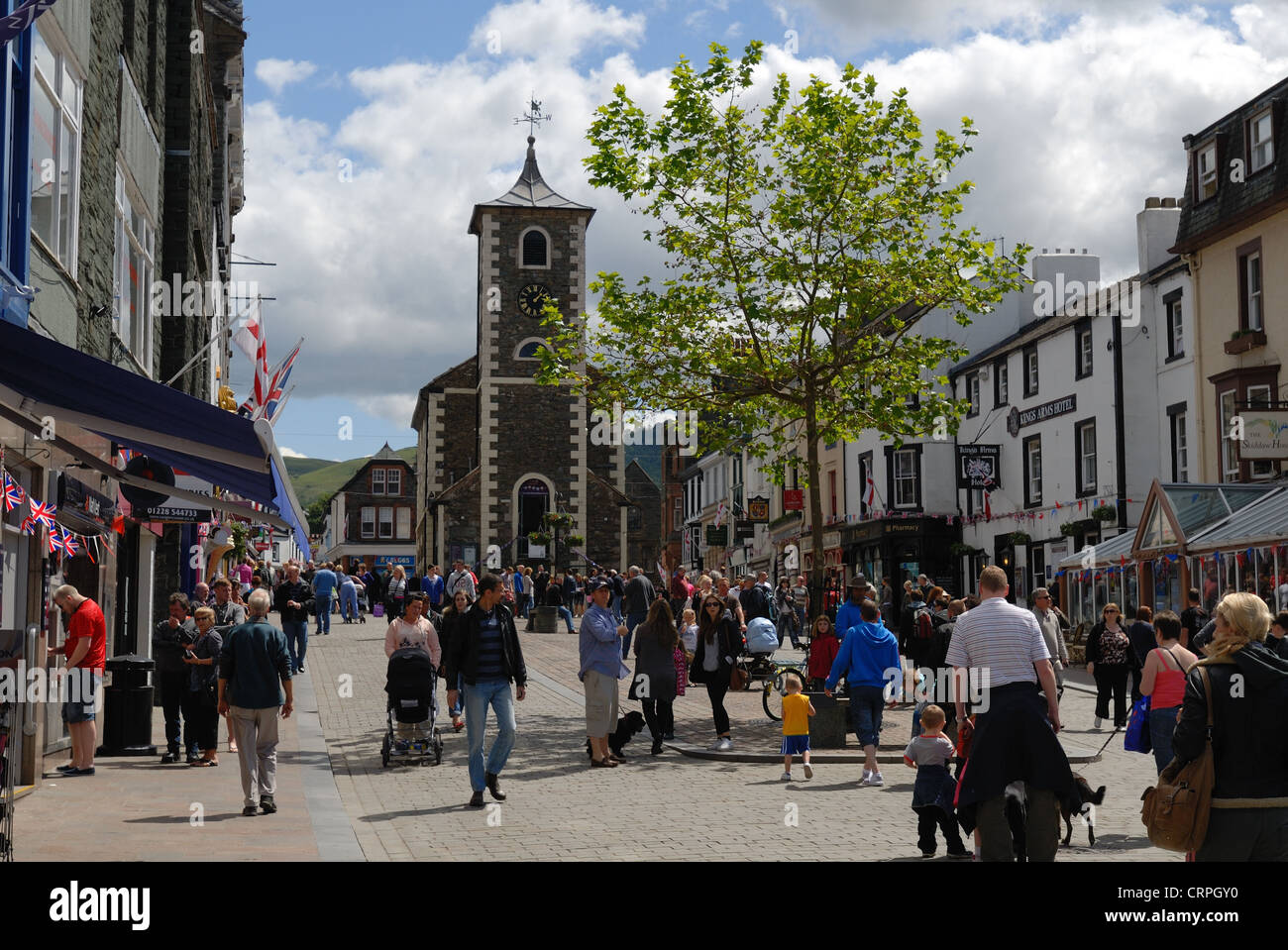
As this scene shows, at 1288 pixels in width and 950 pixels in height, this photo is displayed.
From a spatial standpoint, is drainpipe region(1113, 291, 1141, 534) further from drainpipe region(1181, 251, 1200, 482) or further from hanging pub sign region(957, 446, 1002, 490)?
hanging pub sign region(957, 446, 1002, 490)

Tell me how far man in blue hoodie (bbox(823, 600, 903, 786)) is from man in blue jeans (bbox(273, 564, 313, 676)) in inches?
444

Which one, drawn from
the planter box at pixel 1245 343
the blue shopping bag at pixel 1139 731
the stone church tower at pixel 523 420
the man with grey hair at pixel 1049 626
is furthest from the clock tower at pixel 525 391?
the blue shopping bag at pixel 1139 731

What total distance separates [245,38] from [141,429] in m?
33.4

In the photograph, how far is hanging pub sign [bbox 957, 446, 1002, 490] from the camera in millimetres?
40188

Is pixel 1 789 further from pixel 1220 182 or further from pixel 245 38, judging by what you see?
pixel 245 38

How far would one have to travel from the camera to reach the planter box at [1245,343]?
28.2m

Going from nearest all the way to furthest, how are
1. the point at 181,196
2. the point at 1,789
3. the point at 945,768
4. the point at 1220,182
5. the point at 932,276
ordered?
the point at 1,789 → the point at 945,768 → the point at 932,276 → the point at 181,196 → the point at 1220,182

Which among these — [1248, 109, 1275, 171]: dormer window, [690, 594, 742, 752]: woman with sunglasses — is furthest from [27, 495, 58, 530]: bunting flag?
[1248, 109, 1275, 171]: dormer window

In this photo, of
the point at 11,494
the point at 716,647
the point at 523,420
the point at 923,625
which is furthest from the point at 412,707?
the point at 523,420

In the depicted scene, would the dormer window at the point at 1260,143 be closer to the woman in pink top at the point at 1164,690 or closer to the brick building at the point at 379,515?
the woman in pink top at the point at 1164,690

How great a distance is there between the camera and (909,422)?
2008 cm

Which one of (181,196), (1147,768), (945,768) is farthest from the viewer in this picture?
(181,196)

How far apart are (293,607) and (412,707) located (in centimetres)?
852
